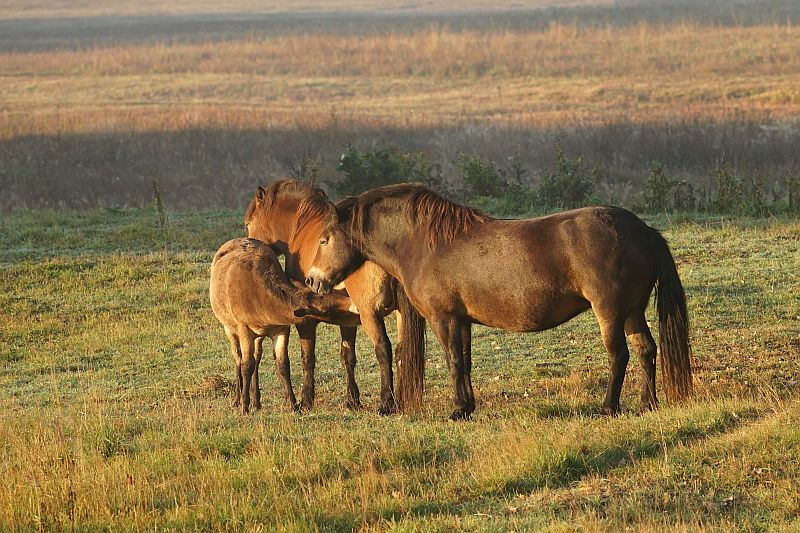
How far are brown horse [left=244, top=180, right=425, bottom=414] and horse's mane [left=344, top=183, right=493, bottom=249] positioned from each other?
0.51 m

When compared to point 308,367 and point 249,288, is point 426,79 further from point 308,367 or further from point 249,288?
point 249,288

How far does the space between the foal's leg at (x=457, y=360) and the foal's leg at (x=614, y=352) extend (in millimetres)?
1086

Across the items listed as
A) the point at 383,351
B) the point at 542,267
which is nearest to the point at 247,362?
the point at 383,351

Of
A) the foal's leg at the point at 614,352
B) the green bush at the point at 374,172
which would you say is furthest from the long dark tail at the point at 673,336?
the green bush at the point at 374,172

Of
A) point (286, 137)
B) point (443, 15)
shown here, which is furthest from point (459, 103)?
point (443, 15)

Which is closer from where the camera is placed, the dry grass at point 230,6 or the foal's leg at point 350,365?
the foal's leg at point 350,365

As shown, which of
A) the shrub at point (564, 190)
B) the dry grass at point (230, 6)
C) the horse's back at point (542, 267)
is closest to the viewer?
the horse's back at point (542, 267)

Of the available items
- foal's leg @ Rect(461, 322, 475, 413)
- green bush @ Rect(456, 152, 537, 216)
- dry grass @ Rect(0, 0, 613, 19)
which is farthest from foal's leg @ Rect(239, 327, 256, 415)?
dry grass @ Rect(0, 0, 613, 19)

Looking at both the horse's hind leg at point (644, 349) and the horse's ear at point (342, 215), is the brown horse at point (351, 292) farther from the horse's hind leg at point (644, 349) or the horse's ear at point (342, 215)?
the horse's hind leg at point (644, 349)

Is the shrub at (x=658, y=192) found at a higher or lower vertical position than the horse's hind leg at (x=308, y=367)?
lower

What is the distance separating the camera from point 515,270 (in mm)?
8602

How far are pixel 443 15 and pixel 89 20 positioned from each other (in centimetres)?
2433

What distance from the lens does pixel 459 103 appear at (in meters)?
38.6

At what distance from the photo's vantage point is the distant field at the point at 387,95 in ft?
87.6
